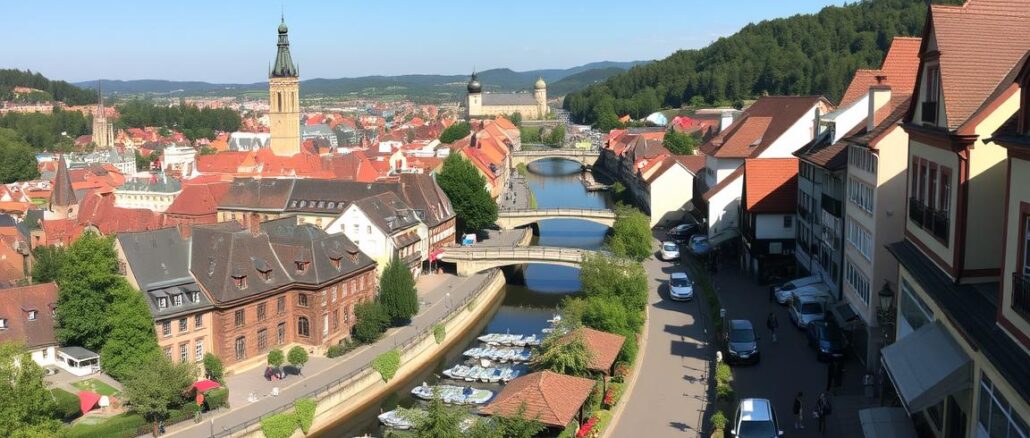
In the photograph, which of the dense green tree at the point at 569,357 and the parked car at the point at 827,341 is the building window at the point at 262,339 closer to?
the dense green tree at the point at 569,357

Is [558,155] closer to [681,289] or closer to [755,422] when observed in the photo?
[681,289]

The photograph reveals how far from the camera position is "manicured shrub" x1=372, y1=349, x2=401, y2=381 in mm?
34547

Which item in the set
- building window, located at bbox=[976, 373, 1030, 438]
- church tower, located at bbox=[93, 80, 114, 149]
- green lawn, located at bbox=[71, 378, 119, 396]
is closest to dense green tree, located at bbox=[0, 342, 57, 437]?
green lawn, located at bbox=[71, 378, 119, 396]

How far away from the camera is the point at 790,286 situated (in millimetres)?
38312

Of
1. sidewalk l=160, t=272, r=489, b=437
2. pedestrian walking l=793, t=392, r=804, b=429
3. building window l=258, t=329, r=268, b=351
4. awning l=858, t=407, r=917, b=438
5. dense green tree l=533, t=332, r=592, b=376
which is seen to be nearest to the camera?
awning l=858, t=407, r=917, b=438

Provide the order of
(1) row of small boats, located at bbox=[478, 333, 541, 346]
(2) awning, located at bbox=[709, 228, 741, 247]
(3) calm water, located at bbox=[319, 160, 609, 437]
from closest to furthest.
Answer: (3) calm water, located at bbox=[319, 160, 609, 437] < (1) row of small boats, located at bbox=[478, 333, 541, 346] < (2) awning, located at bbox=[709, 228, 741, 247]

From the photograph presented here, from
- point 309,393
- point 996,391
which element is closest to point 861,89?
point 309,393

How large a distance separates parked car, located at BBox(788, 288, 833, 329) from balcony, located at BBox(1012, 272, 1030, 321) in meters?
21.9

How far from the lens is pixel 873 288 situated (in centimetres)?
2828

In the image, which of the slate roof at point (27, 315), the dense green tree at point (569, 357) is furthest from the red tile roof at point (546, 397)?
the slate roof at point (27, 315)

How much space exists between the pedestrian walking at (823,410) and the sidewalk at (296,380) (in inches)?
644

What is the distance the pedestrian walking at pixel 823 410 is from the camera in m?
24.0

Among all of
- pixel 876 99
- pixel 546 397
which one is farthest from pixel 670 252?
pixel 546 397

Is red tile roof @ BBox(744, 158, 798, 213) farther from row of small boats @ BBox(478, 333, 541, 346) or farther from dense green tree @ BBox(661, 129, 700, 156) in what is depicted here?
dense green tree @ BBox(661, 129, 700, 156)
